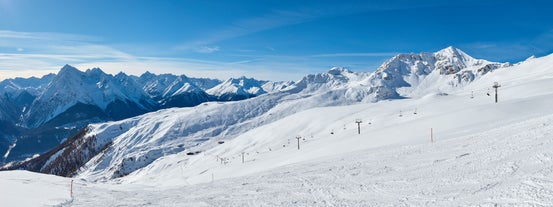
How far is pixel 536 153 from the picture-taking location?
18656 millimetres

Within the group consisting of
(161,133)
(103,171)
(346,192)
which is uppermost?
(346,192)

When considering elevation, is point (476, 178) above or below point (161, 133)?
above

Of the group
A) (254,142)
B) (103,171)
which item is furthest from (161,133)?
(254,142)

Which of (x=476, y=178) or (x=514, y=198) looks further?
(x=476, y=178)

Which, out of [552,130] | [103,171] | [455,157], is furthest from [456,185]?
[103,171]

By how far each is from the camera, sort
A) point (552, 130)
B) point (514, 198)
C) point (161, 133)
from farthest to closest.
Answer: point (161, 133)
point (552, 130)
point (514, 198)

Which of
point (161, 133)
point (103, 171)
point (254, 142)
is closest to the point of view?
point (254, 142)

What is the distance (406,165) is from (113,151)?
17698cm

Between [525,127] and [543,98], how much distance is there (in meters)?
33.9

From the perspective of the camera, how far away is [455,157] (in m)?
22.7

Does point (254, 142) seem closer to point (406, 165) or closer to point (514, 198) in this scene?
point (406, 165)

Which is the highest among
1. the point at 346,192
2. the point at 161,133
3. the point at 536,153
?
the point at 536,153

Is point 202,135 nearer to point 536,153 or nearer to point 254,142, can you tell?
point 254,142

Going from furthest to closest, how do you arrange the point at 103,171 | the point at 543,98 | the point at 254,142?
the point at 103,171 → the point at 254,142 → the point at 543,98
